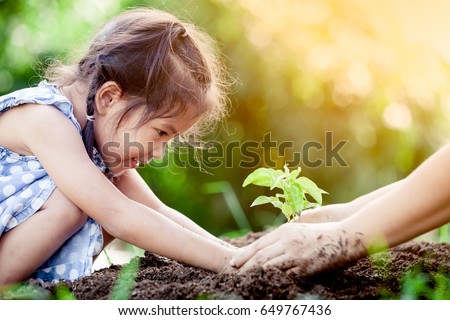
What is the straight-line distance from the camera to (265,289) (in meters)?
1.34

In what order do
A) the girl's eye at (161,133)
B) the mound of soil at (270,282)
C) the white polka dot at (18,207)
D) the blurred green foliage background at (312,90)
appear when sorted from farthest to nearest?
1. the blurred green foliage background at (312,90)
2. the girl's eye at (161,133)
3. the white polka dot at (18,207)
4. the mound of soil at (270,282)

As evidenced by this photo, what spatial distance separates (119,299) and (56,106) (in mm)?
812

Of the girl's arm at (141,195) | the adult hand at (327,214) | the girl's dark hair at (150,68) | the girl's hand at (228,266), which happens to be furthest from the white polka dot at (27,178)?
A: the adult hand at (327,214)

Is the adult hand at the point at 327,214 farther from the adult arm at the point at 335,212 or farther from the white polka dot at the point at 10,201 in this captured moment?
the white polka dot at the point at 10,201

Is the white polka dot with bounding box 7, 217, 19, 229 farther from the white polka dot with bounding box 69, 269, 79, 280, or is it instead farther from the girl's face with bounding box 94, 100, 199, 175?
the girl's face with bounding box 94, 100, 199, 175

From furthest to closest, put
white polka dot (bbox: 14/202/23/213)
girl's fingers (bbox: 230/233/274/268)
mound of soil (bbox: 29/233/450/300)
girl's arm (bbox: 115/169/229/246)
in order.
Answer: girl's arm (bbox: 115/169/229/246), white polka dot (bbox: 14/202/23/213), girl's fingers (bbox: 230/233/274/268), mound of soil (bbox: 29/233/450/300)

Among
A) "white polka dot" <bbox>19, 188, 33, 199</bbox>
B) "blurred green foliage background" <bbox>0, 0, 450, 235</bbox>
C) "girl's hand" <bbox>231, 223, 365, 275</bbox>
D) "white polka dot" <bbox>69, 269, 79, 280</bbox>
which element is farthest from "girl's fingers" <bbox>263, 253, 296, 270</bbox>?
"blurred green foliage background" <bbox>0, 0, 450, 235</bbox>

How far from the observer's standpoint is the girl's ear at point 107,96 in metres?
2.05

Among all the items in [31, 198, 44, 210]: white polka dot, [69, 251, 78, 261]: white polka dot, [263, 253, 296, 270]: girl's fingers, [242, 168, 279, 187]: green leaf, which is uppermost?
[242, 168, 279, 187]: green leaf

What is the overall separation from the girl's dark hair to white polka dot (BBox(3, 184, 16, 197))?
10.6 inches

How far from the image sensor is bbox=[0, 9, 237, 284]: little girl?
5.70 ft

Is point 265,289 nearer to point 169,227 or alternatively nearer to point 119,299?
point 119,299

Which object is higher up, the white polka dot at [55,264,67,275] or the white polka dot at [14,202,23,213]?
the white polka dot at [14,202,23,213]
